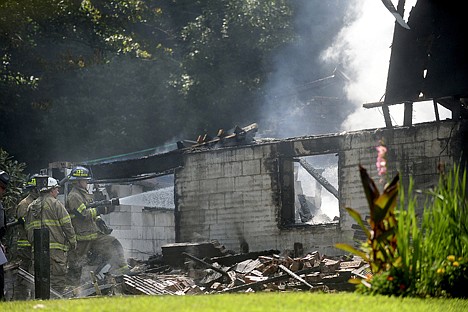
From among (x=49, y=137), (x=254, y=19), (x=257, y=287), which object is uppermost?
(x=254, y=19)

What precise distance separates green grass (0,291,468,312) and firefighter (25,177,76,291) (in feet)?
26.4

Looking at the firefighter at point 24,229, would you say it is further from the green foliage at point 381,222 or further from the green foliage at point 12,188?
the green foliage at point 381,222

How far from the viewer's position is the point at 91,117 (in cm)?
3173

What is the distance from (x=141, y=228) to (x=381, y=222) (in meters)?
15.0

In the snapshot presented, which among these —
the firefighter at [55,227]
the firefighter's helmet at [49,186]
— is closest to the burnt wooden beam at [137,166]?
the firefighter's helmet at [49,186]

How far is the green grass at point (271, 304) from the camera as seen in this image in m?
6.06

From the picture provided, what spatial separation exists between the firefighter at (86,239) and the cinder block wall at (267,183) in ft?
11.0

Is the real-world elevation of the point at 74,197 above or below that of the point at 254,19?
below

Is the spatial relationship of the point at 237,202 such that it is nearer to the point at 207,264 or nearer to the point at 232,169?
the point at 232,169

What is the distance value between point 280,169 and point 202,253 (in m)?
2.48

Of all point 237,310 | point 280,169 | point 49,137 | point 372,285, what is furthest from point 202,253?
point 49,137

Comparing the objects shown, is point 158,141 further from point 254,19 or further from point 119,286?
point 119,286

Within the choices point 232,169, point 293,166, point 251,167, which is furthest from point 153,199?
point 293,166

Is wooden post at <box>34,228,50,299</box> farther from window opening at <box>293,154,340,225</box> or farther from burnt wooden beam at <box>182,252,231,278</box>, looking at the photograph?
window opening at <box>293,154,340,225</box>
